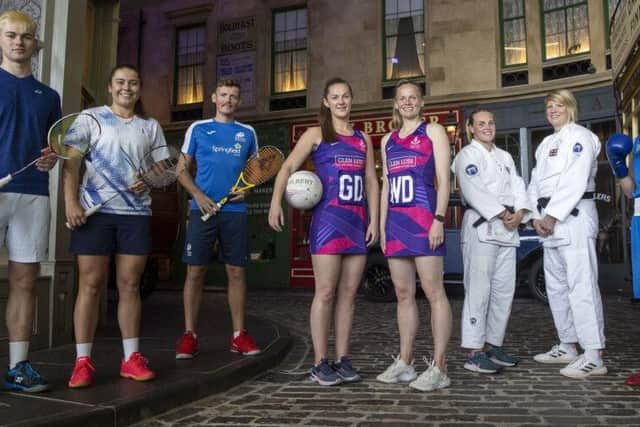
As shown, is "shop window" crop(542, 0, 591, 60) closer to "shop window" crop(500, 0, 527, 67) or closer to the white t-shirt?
"shop window" crop(500, 0, 527, 67)

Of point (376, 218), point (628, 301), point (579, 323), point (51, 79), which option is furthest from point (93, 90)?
point (628, 301)

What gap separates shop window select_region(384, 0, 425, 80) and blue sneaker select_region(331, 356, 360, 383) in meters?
13.4

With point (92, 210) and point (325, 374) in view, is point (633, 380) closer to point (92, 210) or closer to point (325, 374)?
point (325, 374)

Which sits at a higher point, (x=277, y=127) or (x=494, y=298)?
(x=277, y=127)

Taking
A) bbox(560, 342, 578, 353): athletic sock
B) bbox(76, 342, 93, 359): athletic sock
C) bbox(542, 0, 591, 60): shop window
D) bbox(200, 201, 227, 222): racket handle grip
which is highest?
bbox(542, 0, 591, 60): shop window

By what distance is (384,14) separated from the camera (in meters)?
16.9

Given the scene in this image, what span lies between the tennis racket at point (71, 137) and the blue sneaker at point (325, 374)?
217 cm

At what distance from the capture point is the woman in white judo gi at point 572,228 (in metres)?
4.51

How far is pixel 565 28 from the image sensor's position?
48.5 ft

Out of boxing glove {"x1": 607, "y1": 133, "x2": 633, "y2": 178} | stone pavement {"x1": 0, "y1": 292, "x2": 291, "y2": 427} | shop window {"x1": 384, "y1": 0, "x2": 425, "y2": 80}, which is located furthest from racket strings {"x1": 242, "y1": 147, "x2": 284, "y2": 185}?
shop window {"x1": 384, "y1": 0, "x2": 425, "y2": 80}

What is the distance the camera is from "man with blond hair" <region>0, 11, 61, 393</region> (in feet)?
11.3

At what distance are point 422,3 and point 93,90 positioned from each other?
11779 mm

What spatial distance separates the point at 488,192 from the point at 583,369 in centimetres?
152

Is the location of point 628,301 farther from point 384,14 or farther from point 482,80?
point 384,14
